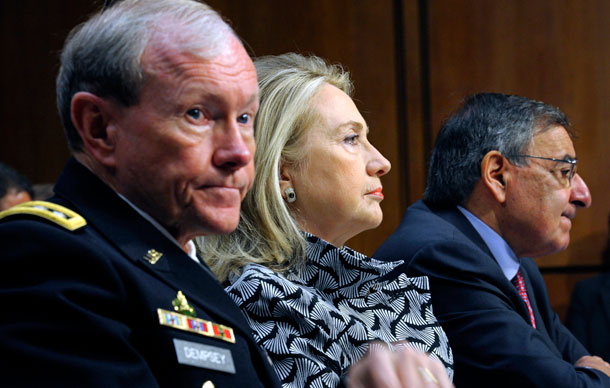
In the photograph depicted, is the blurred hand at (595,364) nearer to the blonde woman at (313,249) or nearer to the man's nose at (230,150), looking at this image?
the blonde woman at (313,249)

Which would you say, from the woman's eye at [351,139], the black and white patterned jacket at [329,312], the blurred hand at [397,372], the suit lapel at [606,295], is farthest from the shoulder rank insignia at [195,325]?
the suit lapel at [606,295]

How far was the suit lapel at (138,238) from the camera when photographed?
3.86 feet

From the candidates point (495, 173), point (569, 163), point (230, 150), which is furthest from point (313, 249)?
point (569, 163)

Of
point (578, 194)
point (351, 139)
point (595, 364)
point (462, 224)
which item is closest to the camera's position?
point (351, 139)

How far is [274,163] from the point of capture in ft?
6.66

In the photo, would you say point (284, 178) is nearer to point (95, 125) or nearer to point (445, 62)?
point (95, 125)

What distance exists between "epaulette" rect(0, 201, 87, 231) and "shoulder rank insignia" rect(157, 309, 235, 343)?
0.58ft

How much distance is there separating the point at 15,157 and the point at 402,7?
2357 mm

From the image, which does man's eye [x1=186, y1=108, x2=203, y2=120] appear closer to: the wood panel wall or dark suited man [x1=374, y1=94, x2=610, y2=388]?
dark suited man [x1=374, y1=94, x2=610, y2=388]

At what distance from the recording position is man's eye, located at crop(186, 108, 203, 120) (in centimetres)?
122

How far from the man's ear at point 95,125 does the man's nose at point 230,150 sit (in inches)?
6.6

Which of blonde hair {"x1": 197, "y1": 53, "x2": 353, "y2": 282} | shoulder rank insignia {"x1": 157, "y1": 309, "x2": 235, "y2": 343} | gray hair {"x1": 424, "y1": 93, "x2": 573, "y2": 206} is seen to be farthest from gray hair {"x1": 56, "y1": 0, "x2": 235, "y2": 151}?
gray hair {"x1": 424, "y1": 93, "x2": 573, "y2": 206}

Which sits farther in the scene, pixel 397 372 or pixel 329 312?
pixel 329 312

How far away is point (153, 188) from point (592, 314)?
10.4 ft
